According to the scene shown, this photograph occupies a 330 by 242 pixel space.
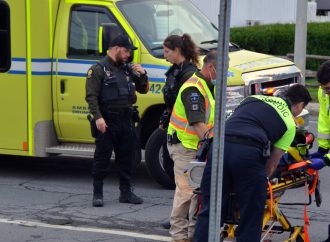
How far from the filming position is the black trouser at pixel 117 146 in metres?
8.14

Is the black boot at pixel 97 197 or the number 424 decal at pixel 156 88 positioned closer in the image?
the black boot at pixel 97 197

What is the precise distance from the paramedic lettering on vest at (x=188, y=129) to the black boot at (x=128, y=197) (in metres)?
1.69

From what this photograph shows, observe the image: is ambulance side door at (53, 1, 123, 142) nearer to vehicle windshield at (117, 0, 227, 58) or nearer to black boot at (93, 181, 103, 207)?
vehicle windshield at (117, 0, 227, 58)

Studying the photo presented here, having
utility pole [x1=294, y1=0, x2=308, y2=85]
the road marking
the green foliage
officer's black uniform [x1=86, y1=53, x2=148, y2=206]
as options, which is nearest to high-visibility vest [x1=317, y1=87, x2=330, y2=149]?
the road marking

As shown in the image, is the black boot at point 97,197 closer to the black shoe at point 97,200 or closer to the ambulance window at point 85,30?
the black shoe at point 97,200

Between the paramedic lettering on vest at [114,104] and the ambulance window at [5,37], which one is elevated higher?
the ambulance window at [5,37]

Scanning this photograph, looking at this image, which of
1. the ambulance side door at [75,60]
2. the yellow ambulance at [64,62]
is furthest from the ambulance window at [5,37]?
the ambulance side door at [75,60]

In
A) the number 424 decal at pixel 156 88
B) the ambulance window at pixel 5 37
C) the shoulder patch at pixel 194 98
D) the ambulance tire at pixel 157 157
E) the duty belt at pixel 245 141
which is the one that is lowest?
the ambulance tire at pixel 157 157

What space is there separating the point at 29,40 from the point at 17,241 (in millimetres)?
3027

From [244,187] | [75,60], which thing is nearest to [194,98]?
[244,187]

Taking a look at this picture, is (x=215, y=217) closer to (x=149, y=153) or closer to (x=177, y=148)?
(x=177, y=148)

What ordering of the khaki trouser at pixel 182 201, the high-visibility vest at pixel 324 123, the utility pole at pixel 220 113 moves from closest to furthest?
1. the utility pole at pixel 220 113
2. the khaki trouser at pixel 182 201
3. the high-visibility vest at pixel 324 123

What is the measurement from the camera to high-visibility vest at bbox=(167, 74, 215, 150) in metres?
6.54

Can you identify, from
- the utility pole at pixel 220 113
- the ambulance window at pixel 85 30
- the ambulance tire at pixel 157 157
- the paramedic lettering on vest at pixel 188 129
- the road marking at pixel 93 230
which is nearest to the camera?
the utility pole at pixel 220 113
